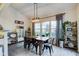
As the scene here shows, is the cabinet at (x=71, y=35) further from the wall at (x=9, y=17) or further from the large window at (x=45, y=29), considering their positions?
the wall at (x=9, y=17)

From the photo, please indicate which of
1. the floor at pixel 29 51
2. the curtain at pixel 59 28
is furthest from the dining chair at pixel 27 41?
the curtain at pixel 59 28

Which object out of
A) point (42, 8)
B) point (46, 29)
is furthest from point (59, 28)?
point (42, 8)

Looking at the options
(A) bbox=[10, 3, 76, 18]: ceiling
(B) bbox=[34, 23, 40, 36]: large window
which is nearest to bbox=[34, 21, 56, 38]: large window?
(B) bbox=[34, 23, 40, 36]: large window

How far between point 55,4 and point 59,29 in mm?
440

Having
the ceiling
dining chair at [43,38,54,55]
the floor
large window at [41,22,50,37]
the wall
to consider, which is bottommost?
the floor

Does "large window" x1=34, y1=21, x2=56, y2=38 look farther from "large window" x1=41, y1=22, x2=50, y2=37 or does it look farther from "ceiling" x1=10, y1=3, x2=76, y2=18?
"ceiling" x1=10, y1=3, x2=76, y2=18

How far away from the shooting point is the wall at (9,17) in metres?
1.82

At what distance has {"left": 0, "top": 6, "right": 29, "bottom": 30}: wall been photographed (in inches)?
71.5

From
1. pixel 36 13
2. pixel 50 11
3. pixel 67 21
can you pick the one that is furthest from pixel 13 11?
pixel 67 21

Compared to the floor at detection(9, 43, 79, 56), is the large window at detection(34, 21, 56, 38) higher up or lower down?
higher up

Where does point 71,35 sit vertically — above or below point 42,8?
below

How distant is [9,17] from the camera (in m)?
1.84

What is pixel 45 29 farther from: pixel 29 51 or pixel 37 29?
pixel 29 51

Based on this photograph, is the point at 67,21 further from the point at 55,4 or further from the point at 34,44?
the point at 34,44
